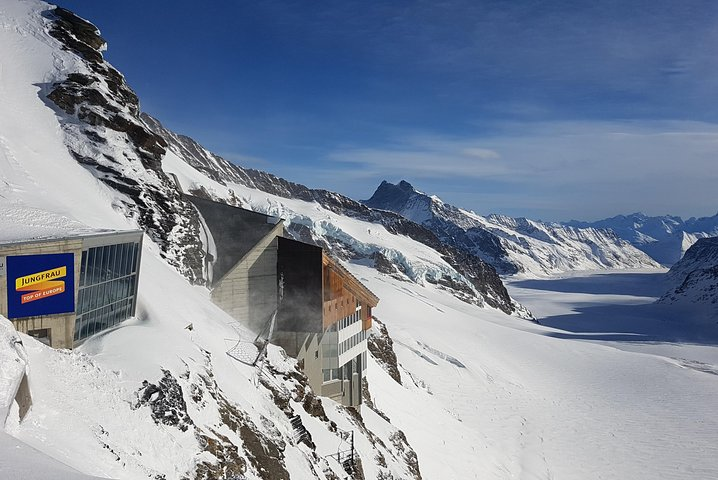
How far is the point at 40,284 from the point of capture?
12828 mm

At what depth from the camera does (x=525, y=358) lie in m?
69.8

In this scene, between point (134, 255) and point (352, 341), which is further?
point (352, 341)

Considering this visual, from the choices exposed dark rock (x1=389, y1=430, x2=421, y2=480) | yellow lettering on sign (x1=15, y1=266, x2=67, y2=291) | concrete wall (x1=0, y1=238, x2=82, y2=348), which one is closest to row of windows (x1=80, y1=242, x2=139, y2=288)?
concrete wall (x1=0, y1=238, x2=82, y2=348)

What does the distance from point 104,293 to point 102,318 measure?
802 millimetres

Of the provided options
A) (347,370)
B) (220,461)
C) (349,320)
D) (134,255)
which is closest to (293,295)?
(349,320)

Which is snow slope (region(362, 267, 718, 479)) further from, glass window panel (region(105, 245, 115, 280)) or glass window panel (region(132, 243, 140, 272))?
glass window panel (region(105, 245, 115, 280))

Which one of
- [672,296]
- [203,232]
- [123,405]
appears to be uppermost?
[203,232]

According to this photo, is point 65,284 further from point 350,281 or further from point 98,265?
point 350,281

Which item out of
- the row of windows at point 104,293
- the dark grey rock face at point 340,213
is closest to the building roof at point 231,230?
the row of windows at point 104,293

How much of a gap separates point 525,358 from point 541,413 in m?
20.6

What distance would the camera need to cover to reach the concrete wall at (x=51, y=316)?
1238 cm

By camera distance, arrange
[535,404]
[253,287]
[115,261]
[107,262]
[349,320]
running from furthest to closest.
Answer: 1. [535,404]
2. [349,320]
3. [253,287]
4. [115,261]
5. [107,262]

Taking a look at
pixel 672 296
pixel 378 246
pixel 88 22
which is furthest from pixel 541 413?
pixel 672 296

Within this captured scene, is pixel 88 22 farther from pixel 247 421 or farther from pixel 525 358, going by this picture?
pixel 525 358
